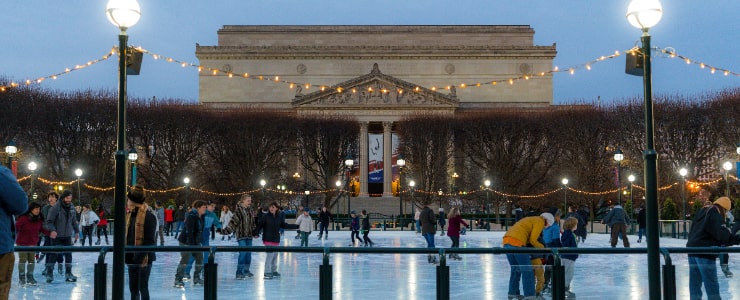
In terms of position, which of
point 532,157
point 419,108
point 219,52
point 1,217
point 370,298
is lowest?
point 370,298

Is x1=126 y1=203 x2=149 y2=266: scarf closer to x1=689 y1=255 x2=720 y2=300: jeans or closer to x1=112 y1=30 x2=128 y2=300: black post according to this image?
x1=112 y1=30 x2=128 y2=300: black post

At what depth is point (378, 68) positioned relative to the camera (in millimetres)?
Answer: 69625

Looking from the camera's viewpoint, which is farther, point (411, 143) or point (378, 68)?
point (378, 68)

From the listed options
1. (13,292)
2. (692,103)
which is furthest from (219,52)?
(13,292)

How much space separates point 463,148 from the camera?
60.1m

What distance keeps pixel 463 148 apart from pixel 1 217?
5331 centimetres

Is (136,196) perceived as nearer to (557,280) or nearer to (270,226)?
(557,280)

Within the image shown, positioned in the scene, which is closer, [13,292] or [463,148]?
[13,292]

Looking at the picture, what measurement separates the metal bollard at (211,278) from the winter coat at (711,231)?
6499 millimetres

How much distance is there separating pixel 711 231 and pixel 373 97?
59317mm

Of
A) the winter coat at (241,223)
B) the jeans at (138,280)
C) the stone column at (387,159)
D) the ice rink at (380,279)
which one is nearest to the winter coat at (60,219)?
the winter coat at (241,223)

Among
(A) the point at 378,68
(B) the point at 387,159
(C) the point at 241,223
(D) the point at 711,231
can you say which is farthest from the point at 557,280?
(B) the point at 387,159

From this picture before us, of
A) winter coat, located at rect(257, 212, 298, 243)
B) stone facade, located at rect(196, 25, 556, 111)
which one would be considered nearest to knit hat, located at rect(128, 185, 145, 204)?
winter coat, located at rect(257, 212, 298, 243)

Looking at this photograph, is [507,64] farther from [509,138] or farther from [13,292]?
[13,292]
